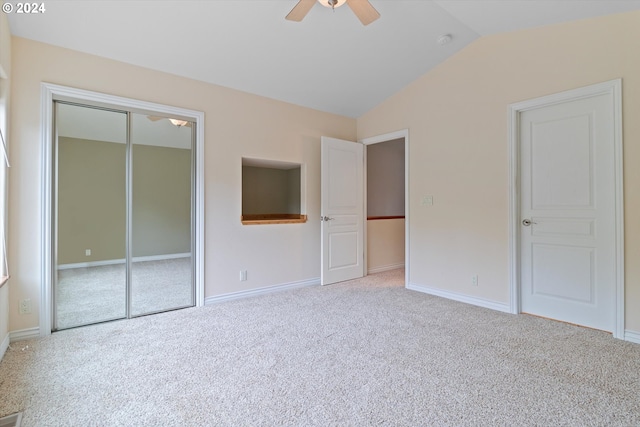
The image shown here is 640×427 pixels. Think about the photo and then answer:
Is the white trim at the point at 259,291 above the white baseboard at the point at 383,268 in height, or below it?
below

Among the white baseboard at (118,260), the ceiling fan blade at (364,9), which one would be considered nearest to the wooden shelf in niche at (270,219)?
the white baseboard at (118,260)

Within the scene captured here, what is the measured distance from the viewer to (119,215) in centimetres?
309

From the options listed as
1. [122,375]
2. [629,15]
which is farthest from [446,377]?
[629,15]

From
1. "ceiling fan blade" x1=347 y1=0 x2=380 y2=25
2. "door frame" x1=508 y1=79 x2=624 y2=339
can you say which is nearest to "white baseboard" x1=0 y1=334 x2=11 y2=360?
"ceiling fan blade" x1=347 y1=0 x2=380 y2=25

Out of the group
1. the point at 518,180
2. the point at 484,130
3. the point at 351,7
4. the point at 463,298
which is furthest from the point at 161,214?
the point at 518,180

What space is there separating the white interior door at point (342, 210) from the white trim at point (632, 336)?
2.95 m

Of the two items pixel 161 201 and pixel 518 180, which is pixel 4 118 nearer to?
pixel 161 201

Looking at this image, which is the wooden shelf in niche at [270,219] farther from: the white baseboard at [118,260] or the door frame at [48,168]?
the door frame at [48,168]

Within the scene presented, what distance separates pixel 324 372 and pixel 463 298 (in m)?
2.31

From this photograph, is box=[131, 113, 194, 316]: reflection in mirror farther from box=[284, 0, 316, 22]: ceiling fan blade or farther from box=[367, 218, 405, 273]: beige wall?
box=[367, 218, 405, 273]: beige wall

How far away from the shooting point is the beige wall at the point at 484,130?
2.57 metres

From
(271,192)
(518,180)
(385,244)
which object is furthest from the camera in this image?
(385,244)

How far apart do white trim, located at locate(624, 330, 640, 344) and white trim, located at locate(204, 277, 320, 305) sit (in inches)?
125

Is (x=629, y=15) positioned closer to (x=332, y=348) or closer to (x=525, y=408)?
(x=525, y=408)
